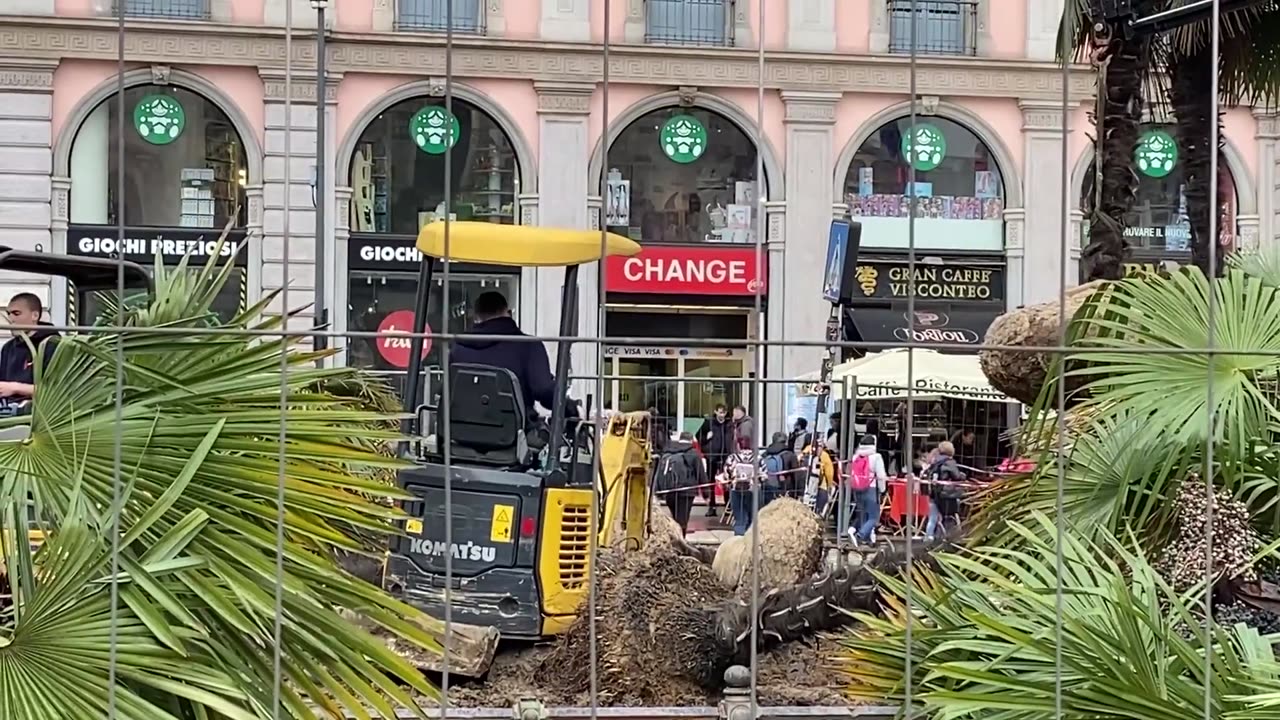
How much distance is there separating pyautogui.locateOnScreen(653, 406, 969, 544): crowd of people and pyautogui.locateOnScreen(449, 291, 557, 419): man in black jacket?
2.51 m

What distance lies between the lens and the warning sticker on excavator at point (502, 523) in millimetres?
5383

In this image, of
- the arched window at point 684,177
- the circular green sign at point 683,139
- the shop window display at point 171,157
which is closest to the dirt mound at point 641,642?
the arched window at point 684,177

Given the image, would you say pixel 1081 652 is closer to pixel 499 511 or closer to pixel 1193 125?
pixel 499 511

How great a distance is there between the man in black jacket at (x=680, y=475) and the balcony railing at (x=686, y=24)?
7.53 metres

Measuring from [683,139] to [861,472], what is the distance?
824 centimetres

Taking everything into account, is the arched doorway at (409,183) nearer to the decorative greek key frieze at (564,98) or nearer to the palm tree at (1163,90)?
the decorative greek key frieze at (564,98)

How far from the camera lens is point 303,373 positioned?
225 centimetres

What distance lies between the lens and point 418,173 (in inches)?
566

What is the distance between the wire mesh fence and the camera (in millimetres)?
2066

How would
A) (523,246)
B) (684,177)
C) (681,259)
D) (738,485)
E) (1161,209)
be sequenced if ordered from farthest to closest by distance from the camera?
(684,177) → (681,259) → (1161,209) → (738,485) → (523,246)

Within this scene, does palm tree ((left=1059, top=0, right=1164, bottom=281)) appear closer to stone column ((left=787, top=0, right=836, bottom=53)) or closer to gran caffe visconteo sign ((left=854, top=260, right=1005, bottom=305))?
gran caffe visconteo sign ((left=854, top=260, right=1005, bottom=305))

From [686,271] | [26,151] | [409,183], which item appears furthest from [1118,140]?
[26,151]

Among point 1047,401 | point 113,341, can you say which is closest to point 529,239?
point 1047,401

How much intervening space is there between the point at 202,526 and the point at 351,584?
0.22 metres
